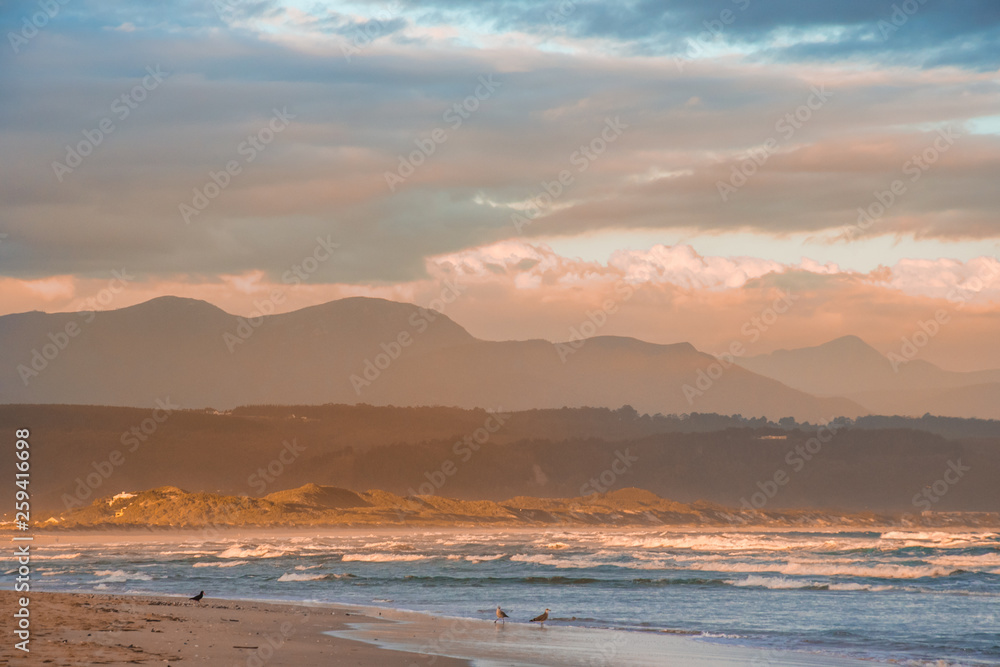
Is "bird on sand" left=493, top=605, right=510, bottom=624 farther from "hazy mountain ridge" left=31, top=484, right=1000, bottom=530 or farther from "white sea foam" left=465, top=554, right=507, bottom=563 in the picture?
"hazy mountain ridge" left=31, top=484, right=1000, bottom=530

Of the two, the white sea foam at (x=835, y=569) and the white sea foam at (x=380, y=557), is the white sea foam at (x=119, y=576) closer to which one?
the white sea foam at (x=380, y=557)

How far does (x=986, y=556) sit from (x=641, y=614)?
3264 cm

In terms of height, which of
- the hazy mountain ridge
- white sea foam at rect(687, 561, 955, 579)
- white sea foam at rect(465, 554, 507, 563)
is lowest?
white sea foam at rect(465, 554, 507, 563)

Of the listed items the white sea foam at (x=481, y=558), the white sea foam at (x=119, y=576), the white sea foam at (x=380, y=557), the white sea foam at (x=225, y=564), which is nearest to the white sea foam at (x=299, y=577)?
the white sea foam at (x=119, y=576)

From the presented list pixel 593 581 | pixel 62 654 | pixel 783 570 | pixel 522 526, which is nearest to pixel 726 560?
pixel 783 570

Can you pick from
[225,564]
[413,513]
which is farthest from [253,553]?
[413,513]

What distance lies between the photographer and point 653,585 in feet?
122

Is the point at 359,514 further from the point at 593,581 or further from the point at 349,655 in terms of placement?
the point at 349,655

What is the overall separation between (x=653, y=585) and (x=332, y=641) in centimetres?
1972

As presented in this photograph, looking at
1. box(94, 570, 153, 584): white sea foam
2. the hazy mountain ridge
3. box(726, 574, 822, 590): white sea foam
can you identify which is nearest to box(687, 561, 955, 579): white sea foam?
box(726, 574, 822, 590): white sea foam

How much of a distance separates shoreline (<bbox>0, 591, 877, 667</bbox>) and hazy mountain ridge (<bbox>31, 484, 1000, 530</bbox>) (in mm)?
82356

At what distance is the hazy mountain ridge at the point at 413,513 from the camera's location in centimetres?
10688

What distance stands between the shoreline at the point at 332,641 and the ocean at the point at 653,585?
1.91 m

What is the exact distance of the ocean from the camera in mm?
23000
